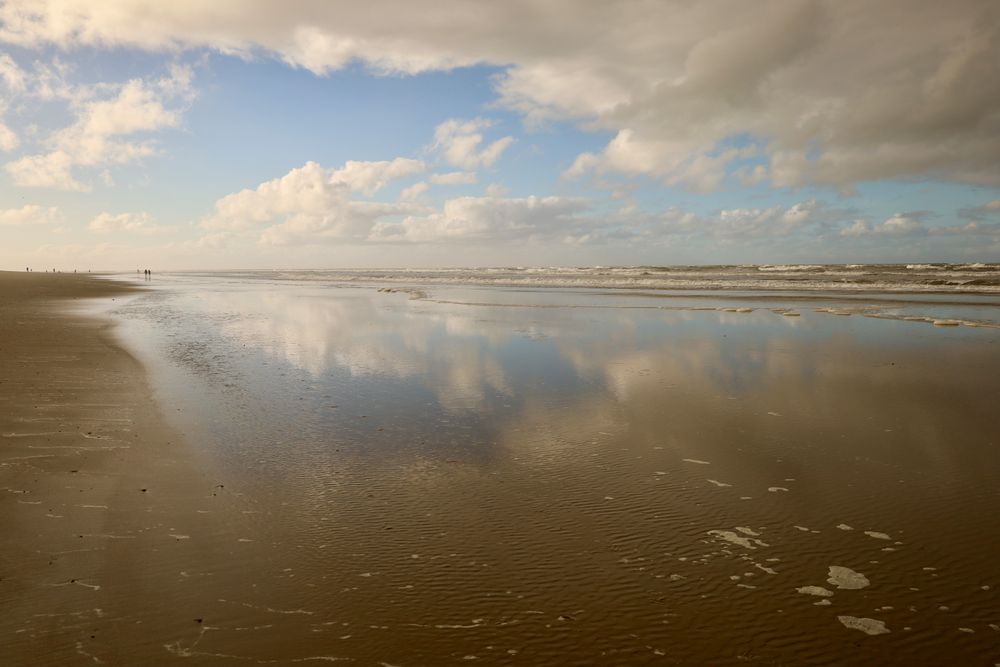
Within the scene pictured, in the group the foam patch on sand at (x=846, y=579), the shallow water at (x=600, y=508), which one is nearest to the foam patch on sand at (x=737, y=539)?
the shallow water at (x=600, y=508)

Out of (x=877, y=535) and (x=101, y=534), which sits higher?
(x=101, y=534)

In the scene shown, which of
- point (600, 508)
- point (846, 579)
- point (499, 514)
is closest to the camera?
point (846, 579)

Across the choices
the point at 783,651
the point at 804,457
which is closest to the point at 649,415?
the point at 804,457

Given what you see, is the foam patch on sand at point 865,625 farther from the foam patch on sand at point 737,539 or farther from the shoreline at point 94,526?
the shoreline at point 94,526

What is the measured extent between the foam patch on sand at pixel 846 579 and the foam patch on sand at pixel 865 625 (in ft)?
1.40

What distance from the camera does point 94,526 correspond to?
5574 mm

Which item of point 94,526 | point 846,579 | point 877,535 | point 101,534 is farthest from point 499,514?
point 94,526

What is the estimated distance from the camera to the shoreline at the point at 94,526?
3.99 meters

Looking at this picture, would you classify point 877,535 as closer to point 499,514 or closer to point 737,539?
point 737,539

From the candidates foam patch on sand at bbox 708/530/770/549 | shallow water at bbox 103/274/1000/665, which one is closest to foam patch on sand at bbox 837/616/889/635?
shallow water at bbox 103/274/1000/665

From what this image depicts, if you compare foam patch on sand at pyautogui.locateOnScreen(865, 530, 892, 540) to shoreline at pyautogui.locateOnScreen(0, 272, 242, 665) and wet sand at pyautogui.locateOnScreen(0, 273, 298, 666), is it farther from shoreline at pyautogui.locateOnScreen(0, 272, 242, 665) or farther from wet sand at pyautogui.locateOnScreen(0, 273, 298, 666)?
shoreline at pyautogui.locateOnScreen(0, 272, 242, 665)

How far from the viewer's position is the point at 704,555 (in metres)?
5.12

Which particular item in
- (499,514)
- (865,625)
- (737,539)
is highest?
(499,514)

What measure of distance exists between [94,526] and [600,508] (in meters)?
5.44
